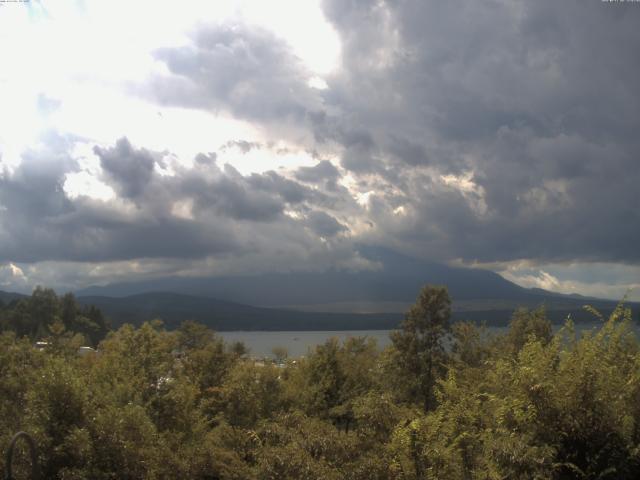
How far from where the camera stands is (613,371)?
11867 mm

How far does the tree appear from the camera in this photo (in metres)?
35.2

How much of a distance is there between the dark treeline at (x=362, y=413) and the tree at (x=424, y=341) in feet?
0.28

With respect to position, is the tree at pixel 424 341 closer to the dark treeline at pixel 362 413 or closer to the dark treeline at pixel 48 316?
the dark treeline at pixel 362 413

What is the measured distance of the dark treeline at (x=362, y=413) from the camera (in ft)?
37.6

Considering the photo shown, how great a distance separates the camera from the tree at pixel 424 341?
35.2 m

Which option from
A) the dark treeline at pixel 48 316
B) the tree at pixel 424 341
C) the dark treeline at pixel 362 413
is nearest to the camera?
the dark treeline at pixel 362 413

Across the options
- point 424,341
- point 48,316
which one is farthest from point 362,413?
point 48,316

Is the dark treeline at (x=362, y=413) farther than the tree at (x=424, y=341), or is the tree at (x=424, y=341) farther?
the tree at (x=424, y=341)

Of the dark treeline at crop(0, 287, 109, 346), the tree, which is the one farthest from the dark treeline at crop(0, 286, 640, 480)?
the dark treeline at crop(0, 287, 109, 346)

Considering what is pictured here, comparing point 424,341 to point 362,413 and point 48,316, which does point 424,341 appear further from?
point 48,316

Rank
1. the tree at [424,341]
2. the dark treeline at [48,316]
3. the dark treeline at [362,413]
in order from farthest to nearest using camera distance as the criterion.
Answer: the dark treeline at [48,316] < the tree at [424,341] < the dark treeline at [362,413]

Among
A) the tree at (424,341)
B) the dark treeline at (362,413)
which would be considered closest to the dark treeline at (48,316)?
the dark treeline at (362,413)

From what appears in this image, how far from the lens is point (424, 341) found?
35750mm

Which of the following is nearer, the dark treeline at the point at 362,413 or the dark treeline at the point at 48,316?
the dark treeline at the point at 362,413
